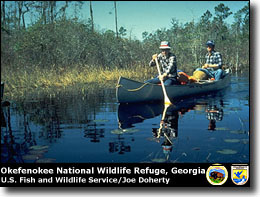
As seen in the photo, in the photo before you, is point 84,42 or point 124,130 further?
point 84,42

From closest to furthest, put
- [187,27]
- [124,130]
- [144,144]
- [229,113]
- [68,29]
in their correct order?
[144,144] → [124,130] → [229,113] → [68,29] → [187,27]

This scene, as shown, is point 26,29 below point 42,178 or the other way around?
the other way around

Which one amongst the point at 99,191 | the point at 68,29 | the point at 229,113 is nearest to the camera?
the point at 99,191

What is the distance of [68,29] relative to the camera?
16.3 meters

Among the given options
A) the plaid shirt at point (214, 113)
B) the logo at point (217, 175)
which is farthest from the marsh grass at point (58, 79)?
the logo at point (217, 175)

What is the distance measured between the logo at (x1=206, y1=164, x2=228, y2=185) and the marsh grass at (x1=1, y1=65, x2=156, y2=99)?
8155 mm

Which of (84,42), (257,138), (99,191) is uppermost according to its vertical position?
(84,42)

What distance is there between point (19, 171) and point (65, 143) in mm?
1436

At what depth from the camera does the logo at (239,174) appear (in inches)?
127

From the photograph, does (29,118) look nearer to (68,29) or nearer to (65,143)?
(65,143)

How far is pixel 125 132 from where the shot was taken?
17.4 feet

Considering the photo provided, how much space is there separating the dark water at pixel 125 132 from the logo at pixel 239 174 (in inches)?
17.9

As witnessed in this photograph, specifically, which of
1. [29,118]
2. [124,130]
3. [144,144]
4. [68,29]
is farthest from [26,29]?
[144,144]

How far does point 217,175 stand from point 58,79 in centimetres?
1126
